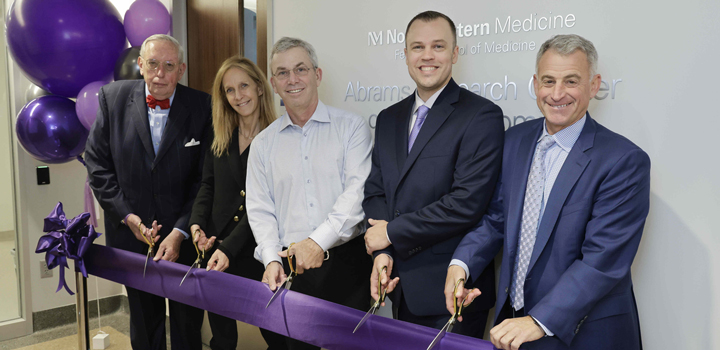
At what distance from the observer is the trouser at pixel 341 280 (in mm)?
2307

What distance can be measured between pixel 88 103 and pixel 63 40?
0.39m

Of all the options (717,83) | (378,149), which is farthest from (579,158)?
(378,149)

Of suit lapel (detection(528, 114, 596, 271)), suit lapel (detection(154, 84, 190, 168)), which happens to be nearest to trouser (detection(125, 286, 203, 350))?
suit lapel (detection(154, 84, 190, 168))

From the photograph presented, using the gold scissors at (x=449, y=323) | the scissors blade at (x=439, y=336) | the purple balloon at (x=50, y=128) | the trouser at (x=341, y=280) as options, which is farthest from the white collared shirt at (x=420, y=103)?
the purple balloon at (x=50, y=128)

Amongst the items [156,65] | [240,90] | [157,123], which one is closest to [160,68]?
[156,65]

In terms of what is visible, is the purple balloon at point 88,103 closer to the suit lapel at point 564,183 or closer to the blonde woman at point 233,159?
the blonde woman at point 233,159

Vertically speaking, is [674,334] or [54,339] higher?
[674,334]

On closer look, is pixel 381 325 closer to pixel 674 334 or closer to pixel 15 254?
pixel 674 334

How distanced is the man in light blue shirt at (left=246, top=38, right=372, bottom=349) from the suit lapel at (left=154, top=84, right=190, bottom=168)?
652mm

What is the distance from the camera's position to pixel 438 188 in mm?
1950

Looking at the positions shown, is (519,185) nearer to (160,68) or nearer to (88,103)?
(160,68)

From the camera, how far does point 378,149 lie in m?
2.16

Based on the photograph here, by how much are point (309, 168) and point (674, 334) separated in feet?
5.20

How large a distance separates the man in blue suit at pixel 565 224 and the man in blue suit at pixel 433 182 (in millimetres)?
99
